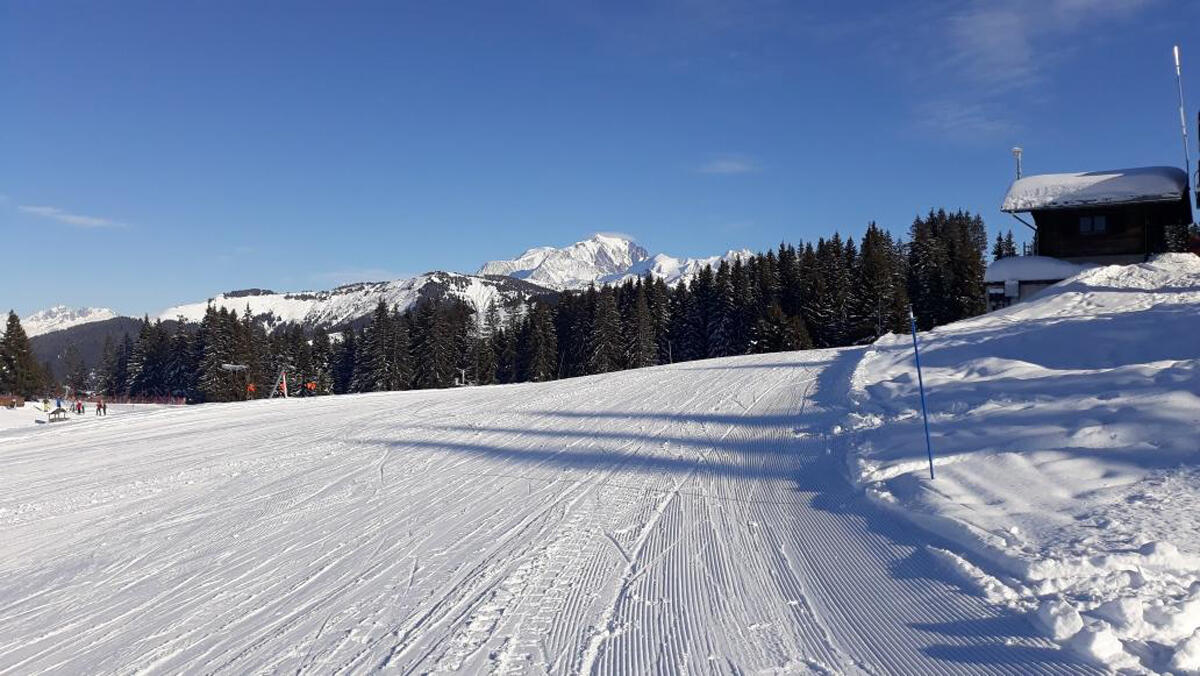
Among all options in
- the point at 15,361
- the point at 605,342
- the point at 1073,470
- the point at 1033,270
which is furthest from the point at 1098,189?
the point at 15,361

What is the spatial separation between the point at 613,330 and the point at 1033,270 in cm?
3874

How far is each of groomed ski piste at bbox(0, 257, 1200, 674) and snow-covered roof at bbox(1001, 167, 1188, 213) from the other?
18300mm

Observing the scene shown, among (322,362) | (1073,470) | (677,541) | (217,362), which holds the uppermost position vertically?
(217,362)

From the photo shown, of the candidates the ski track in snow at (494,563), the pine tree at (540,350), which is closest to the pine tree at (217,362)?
the pine tree at (540,350)

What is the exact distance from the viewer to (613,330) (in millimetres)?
64062

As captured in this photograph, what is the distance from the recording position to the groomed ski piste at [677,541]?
453 cm

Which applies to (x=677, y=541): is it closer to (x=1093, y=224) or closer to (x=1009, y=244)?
(x=1093, y=224)

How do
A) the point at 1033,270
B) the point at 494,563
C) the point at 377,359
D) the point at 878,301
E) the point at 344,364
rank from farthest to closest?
the point at 344,364 < the point at 377,359 < the point at 878,301 < the point at 1033,270 < the point at 494,563

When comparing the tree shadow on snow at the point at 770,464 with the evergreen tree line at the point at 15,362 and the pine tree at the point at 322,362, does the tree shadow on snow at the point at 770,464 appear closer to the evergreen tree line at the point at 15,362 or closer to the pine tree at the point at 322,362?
the pine tree at the point at 322,362

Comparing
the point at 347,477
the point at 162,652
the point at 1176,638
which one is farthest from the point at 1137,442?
the point at 347,477

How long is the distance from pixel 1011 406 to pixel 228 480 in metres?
12.0

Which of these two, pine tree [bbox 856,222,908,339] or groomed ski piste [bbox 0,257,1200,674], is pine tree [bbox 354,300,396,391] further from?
groomed ski piste [bbox 0,257,1200,674]

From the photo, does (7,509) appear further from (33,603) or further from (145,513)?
(33,603)

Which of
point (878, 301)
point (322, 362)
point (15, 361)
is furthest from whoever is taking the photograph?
point (322, 362)
